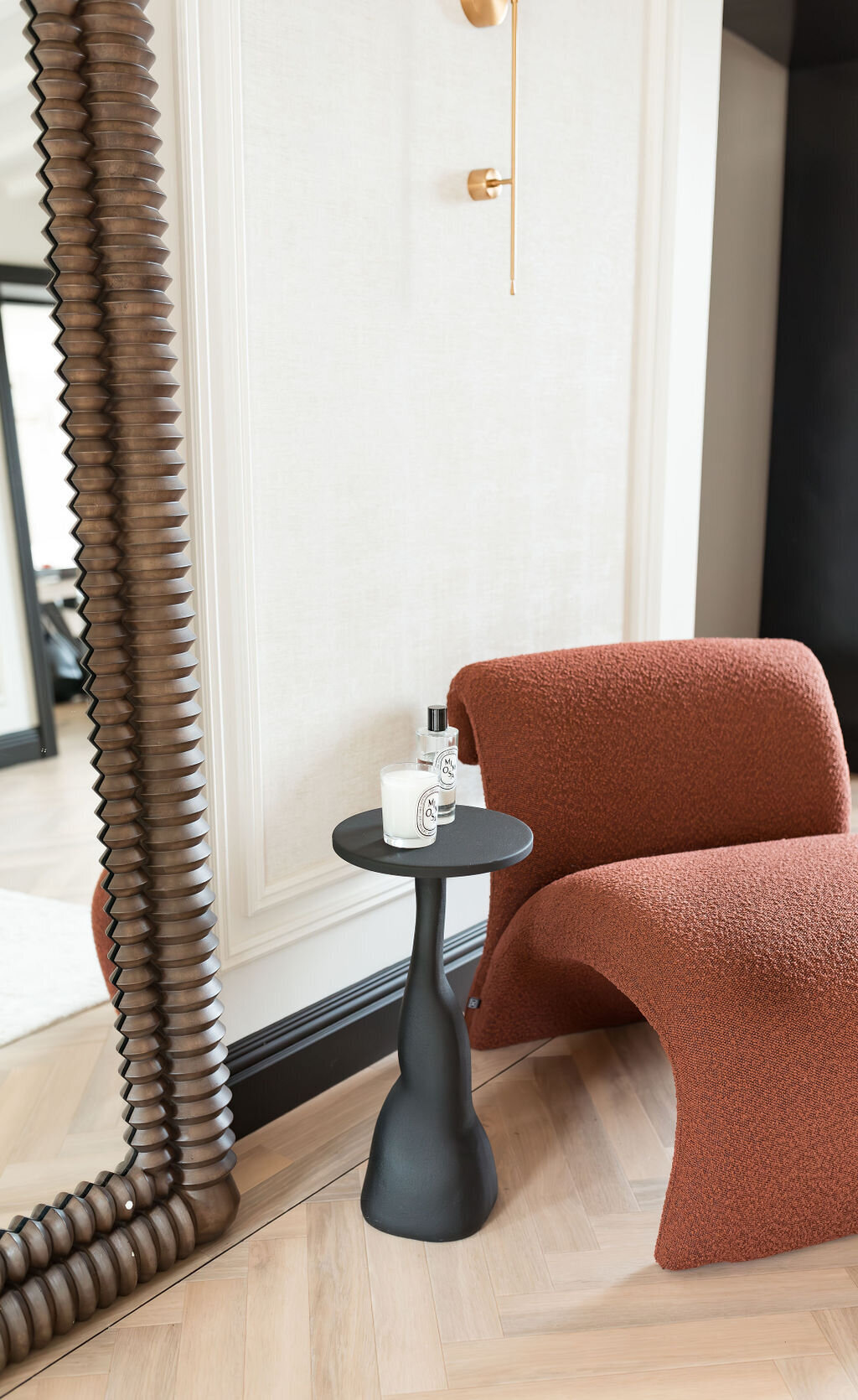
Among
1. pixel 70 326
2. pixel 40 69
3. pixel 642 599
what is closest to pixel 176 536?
pixel 70 326

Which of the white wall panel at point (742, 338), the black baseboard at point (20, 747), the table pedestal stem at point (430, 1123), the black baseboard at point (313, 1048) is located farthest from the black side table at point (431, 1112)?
the white wall panel at point (742, 338)

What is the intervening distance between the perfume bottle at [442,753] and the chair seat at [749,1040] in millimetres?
261

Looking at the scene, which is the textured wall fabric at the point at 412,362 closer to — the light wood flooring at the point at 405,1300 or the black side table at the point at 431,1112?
the black side table at the point at 431,1112

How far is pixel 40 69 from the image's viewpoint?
1.24 meters

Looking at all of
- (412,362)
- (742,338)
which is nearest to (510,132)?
(412,362)

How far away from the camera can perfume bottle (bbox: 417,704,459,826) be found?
1.62 meters

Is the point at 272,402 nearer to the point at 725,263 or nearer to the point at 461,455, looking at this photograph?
the point at 461,455

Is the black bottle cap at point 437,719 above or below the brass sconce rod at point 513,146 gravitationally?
below

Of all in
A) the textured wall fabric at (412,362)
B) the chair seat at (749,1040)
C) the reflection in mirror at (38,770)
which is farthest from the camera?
the textured wall fabric at (412,362)

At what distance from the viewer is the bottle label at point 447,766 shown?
63.2 inches

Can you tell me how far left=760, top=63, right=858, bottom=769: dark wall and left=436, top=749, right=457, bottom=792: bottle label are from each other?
257cm

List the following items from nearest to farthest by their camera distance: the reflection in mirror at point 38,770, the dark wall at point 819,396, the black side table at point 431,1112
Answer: the reflection in mirror at point 38,770, the black side table at point 431,1112, the dark wall at point 819,396

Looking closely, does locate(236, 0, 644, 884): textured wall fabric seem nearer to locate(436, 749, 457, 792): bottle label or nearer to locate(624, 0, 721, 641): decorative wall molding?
locate(624, 0, 721, 641): decorative wall molding

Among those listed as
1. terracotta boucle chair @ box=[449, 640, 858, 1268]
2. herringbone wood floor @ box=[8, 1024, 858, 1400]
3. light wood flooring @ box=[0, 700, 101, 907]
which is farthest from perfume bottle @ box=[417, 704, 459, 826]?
herringbone wood floor @ box=[8, 1024, 858, 1400]
